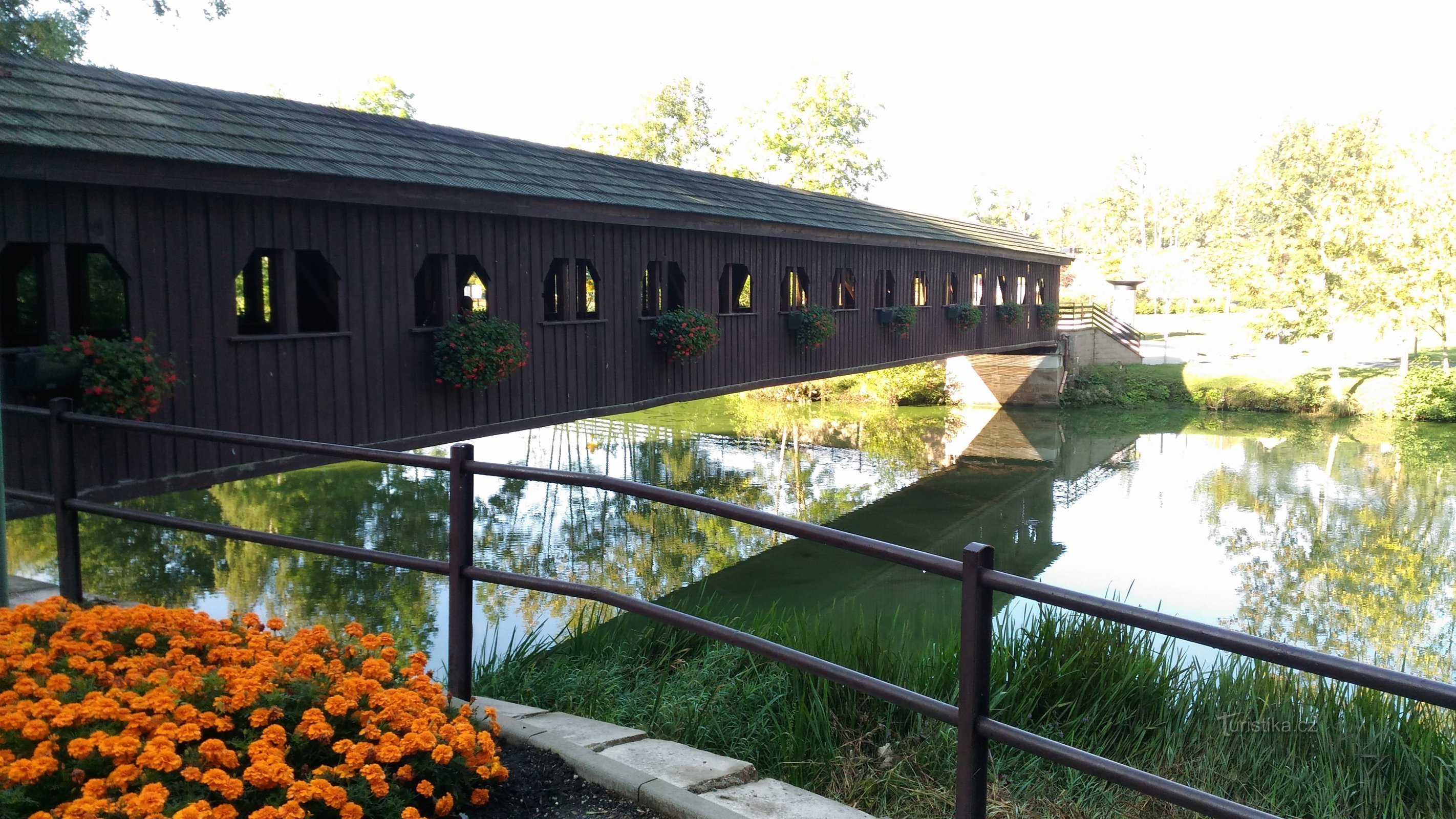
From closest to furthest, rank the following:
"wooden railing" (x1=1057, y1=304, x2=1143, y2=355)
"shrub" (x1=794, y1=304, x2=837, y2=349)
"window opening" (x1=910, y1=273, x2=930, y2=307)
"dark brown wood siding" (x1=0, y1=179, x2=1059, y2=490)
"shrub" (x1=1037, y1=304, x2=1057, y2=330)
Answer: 1. "dark brown wood siding" (x1=0, y1=179, x2=1059, y2=490)
2. "shrub" (x1=794, y1=304, x2=837, y2=349)
3. "window opening" (x1=910, y1=273, x2=930, y2=307)
4. "shrub" (x1=1037, y1=304, x2=1057, y2=330)
5. "wooden railing" (x1=1057, y1=304, x2=1143, y2=355)

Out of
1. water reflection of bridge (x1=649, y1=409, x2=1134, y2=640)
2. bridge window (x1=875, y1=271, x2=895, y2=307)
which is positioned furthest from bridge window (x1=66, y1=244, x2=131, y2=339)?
bridge window (x1=875, y1=271, x2=895, y2=307)

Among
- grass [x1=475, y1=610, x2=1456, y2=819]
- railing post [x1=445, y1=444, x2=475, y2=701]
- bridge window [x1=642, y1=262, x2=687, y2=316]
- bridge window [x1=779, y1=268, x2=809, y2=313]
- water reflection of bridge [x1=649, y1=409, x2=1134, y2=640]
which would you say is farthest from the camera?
bridge window [x1=779, y1=268, x2=809, y2=313]

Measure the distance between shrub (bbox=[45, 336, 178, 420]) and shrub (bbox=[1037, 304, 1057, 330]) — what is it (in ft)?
77.9

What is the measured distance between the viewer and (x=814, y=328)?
14969 mm

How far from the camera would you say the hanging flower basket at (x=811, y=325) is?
584 inches

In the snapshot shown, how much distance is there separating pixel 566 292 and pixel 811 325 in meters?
4.82

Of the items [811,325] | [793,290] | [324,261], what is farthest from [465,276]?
[793,290]

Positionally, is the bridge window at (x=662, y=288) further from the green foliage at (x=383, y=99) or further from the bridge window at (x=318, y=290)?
the green foliage at (x=383, y=99)

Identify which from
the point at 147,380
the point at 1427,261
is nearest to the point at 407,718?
the point at 147,380

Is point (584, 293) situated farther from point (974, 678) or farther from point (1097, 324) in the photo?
point (1097, 324)

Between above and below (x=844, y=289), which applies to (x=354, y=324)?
below

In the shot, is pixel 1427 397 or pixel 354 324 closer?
pixel 354 324

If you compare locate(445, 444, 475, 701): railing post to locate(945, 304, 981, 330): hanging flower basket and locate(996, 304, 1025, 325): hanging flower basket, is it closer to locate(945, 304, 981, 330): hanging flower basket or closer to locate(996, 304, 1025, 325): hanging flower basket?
locate(945, 304, 981, 330): hanging flower basket

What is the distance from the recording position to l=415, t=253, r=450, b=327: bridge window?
9.48 m
